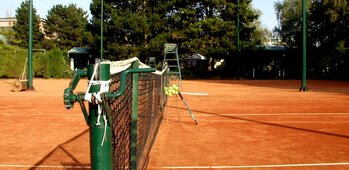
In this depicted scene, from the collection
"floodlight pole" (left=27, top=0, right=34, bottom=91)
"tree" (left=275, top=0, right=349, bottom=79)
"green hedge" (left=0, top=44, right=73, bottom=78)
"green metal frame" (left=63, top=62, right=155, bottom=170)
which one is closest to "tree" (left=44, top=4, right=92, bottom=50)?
"green hedge" (left=0, top=44, right=73, bottom=78)

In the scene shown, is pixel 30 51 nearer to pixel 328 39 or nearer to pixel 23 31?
pixel 328 39

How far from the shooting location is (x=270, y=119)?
358 inches

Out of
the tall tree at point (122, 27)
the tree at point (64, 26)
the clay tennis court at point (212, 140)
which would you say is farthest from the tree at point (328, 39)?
the tree at point (64, 26)

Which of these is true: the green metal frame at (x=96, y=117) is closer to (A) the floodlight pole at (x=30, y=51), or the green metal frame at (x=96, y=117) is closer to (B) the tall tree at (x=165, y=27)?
(A) the floodlight pole at (x=30, y=51)

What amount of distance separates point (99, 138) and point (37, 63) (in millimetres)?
36971

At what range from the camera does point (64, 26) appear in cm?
6053

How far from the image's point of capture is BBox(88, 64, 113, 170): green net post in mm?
1649

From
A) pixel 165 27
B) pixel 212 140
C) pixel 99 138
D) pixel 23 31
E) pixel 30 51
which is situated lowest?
pixel 212 140

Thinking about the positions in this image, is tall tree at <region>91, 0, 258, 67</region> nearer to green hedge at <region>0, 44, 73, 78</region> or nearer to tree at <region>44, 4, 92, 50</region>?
green hedge at <region>0, 44, 73, 78</region>

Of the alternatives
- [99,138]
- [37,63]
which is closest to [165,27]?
[37,63]

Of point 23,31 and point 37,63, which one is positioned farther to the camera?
point 23,31

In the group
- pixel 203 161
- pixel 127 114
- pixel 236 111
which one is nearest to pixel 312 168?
pixel 203 161

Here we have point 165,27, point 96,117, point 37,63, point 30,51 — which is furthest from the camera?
point 165,27

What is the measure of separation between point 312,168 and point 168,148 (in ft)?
6.89
